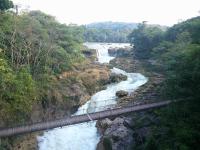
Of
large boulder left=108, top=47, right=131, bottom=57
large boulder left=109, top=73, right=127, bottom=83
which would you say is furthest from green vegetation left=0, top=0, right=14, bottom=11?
large boulder left=108, top=47, right=131, bottom=57

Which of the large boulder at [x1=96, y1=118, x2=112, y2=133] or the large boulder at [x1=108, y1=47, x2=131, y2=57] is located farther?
the large boulder at [x1=108, y1=47, x2=131, y2=57]

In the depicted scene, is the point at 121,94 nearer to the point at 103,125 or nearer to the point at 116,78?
the point at 116,78

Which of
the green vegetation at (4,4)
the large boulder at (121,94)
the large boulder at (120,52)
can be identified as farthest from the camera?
the large boulder at (120,52)

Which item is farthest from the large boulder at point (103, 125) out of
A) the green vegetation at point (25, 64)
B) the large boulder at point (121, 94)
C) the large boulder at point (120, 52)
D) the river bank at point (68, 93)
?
the large boulder at point (120, 52)

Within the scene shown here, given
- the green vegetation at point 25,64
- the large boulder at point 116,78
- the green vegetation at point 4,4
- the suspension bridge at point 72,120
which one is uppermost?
the green vegetation at point 4,4

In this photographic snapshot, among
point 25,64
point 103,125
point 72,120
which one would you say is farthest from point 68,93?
point 72,120

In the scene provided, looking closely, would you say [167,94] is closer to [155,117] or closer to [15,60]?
[155,117]

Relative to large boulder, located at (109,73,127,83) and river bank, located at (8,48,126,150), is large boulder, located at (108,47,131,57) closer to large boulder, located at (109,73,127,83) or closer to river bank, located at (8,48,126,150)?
large boulder, located at (109,73,127,83)

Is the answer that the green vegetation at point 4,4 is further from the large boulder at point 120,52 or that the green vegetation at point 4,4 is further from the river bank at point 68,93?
the large boulder at point 120,52

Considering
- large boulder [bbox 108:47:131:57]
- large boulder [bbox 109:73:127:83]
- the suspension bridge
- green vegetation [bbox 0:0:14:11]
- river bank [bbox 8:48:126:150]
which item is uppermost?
green vegetation [bbox 0:0:14:11]
